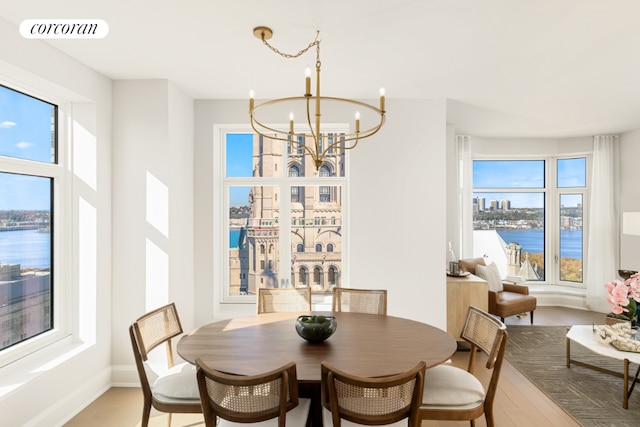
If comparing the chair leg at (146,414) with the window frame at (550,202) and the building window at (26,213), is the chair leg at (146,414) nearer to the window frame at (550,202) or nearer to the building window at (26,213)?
the building window at (26,213)

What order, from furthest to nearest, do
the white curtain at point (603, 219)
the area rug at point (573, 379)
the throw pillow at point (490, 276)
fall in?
the white curtain at point (603, 219) < the throw pillow at point (490, 276) < the area rug at point (573, 379)

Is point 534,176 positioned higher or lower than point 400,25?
lower

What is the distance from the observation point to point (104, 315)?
10.3 feet

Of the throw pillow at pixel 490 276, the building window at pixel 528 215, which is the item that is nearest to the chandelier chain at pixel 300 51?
the throw pillow at pixel 490 276

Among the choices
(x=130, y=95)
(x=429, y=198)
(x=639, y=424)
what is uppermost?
(x=130, y=95)

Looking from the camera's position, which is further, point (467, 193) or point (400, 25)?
point (467, 193)

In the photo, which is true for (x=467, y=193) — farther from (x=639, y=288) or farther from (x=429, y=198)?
(x=639, y=288)

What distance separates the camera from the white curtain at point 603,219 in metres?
5.67

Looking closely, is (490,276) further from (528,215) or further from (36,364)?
(36,364)

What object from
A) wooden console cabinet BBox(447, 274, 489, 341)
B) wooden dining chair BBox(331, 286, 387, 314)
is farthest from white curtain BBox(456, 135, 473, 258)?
wooden dining chair BBox(331, 286, 387, 314)

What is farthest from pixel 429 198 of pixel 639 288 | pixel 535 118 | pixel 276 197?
pixel 535 118

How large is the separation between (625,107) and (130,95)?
5.26 metres

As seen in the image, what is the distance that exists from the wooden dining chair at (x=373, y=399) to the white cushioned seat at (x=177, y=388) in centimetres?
87

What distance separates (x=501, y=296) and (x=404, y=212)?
7.50 feet
